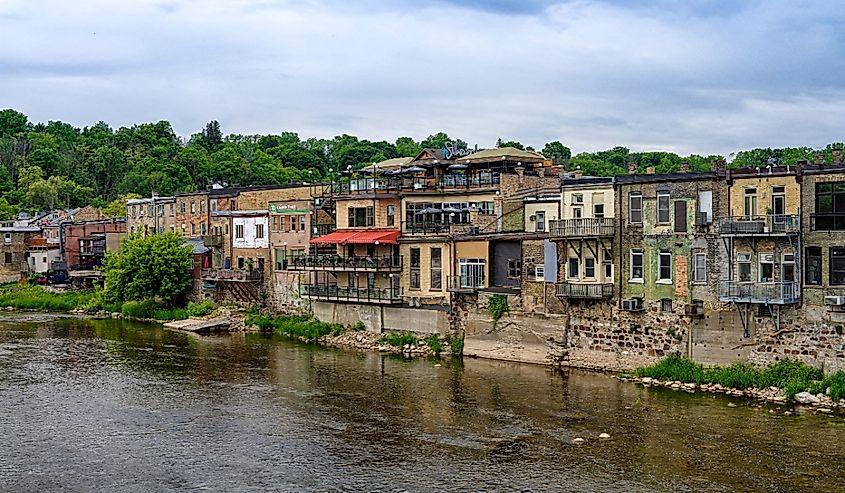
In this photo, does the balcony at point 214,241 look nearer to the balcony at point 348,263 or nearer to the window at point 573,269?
the balcony at point 348,263

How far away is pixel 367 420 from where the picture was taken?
35.8 metres

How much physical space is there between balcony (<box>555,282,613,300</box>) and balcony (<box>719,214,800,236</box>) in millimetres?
5874

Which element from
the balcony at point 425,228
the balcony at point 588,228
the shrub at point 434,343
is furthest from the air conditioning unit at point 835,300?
the balcony at point 425,228

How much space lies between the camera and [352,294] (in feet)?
182

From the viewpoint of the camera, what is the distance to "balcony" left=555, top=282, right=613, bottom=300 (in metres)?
44.2

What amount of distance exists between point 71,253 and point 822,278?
219 ft

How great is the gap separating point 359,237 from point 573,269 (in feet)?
48.9

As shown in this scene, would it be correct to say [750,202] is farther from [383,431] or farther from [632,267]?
[383,431]

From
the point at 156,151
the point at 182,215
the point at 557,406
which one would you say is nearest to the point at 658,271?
the point at 557,406

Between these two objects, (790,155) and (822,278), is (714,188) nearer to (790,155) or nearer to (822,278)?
(822,278)

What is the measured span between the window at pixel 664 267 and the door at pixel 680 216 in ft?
3.70

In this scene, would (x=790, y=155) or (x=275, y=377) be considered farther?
(x=790, y=155)

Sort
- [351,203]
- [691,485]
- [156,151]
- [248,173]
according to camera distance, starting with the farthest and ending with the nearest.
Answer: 1. [156,151]
2. [248,173]
3. [351,203]
4. [691,485]

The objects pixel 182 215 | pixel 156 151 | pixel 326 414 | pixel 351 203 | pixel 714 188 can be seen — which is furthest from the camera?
pixel 156 151
